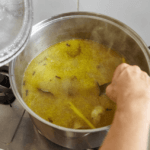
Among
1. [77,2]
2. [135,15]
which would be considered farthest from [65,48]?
[135,15]

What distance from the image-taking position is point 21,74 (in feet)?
2.83

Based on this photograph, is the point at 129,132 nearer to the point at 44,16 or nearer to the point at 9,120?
the point at 9,120

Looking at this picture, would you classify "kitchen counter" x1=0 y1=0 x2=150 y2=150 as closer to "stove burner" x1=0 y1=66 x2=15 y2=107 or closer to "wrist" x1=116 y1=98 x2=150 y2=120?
"stove burner" x1=0 y1=66 x2=15 y2=107

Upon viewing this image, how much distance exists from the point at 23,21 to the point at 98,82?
481 mm

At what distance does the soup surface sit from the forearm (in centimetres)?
32

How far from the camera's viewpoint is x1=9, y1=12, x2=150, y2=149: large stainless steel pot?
661mm

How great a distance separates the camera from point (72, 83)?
855 mm

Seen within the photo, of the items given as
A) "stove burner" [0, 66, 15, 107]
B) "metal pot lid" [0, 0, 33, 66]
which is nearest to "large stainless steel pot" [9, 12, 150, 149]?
"stove burner" [0, 66, 15, 107]

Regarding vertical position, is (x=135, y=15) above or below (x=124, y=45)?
above

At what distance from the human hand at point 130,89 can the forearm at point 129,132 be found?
0.02 m

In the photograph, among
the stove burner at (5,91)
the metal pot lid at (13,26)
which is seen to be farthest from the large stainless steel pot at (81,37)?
the metal pot lid at (13,26)

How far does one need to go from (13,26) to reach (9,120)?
0.48m

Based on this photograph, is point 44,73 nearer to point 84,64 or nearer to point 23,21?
point 84,64

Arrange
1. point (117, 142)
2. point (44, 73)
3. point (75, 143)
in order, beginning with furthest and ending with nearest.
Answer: point (44, 73), point (75, 143), point (117, 142)
